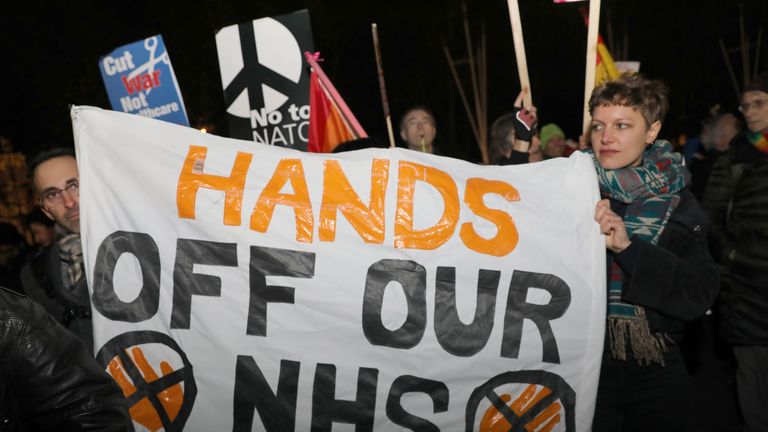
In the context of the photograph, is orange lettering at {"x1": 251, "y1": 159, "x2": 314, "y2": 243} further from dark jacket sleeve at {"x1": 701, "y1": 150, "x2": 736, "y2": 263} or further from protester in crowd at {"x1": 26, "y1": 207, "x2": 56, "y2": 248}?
protester in crowd at {"x1": 26, "y1": 207, "x2": 56, "y2": 248}

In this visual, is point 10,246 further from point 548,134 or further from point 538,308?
point 548,134

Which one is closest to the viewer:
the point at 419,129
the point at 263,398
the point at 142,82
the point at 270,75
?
the point at 263,398

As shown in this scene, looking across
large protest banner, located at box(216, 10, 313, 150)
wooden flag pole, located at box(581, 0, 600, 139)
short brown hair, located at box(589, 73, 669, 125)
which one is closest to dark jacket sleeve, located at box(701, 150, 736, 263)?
wooden flag pole, located at box(581, 0, 600, 139)

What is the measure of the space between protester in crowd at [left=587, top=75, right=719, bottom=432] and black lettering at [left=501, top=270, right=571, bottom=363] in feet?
0.74

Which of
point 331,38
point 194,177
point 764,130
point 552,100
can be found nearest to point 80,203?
point 194,177

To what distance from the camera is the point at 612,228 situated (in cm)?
268

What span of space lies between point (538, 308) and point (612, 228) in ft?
1.27

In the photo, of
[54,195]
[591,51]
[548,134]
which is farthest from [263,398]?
[548,134]

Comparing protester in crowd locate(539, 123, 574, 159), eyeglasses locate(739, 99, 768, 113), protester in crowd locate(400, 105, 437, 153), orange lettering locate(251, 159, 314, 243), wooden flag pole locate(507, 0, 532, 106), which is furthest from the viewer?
protester in crowd locate(539, 123, 574, 159)

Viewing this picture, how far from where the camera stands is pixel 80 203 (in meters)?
2.70

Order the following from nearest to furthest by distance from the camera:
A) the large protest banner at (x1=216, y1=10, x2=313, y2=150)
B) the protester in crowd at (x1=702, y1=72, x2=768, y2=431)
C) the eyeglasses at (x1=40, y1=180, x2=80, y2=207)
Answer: the eyeglasses at (x1=40, y1=180, x2=80, y2=207)
the protester in crowd at (x1=702, y1=72, x2=768, y2=431)
the large protest banner at (x1=216, y1=10, x2=313, y2=150)

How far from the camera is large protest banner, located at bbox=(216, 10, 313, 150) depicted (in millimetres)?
4707

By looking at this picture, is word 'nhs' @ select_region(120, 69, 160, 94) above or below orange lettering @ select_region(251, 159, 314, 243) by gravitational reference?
above

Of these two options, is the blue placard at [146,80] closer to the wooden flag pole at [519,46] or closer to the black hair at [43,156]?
the black hair at [43,156]
